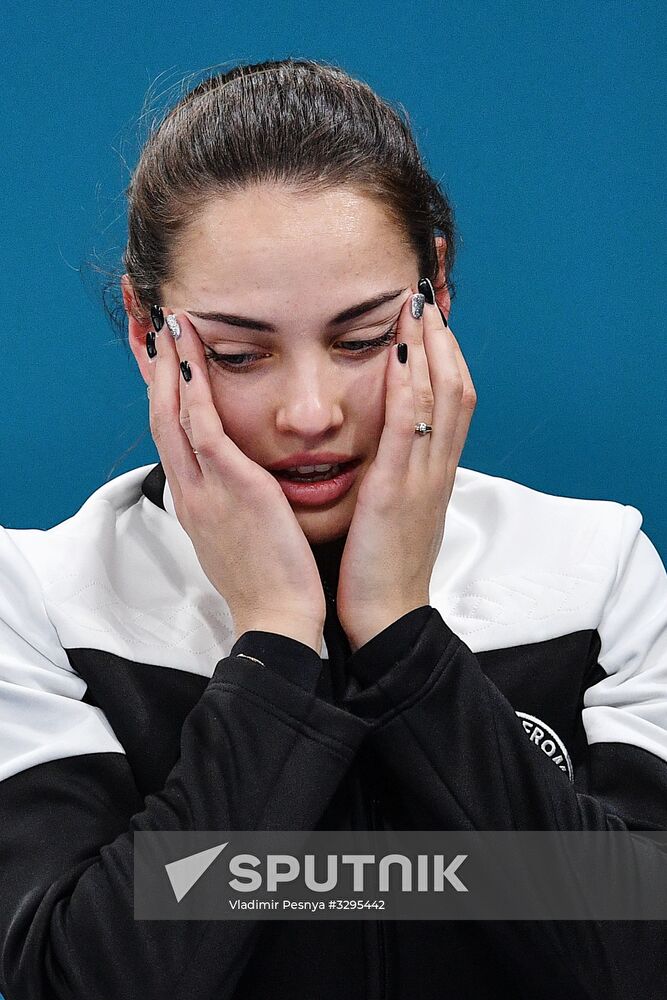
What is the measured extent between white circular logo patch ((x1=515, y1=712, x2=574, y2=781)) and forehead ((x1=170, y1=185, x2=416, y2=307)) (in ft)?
1.43

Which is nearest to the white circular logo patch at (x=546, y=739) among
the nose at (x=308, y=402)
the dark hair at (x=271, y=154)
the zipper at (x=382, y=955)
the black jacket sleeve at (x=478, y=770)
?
the black jacket sleeve at (x=478, y=770)

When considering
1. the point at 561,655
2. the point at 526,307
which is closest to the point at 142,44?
the point at 526,307

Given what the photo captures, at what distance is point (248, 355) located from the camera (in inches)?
46.3

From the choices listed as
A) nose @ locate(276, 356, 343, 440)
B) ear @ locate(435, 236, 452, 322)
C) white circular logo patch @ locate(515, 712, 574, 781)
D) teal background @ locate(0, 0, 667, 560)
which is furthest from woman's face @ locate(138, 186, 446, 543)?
teal background @ locate(0, 0, 667, 560)

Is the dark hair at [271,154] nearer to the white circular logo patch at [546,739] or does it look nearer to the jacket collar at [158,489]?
the jacket collar at [158,489]

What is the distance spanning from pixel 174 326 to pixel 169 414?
81mm

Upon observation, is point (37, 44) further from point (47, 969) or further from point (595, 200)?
point (47, 969)

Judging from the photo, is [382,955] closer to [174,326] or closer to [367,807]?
[367,807]

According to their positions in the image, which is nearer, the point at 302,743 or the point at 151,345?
the point at 302,743

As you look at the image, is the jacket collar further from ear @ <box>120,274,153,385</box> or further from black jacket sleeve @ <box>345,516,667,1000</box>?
black jacket sleeve @ <box>345,516,667,1000</box>

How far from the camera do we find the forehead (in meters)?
1.14

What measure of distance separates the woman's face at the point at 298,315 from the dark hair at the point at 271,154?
0.08 ft

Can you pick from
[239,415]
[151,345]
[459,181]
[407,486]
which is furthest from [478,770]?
[459,181]

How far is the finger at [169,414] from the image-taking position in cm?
119
